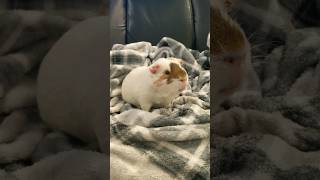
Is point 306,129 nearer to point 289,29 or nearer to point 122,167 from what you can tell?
point 289,29

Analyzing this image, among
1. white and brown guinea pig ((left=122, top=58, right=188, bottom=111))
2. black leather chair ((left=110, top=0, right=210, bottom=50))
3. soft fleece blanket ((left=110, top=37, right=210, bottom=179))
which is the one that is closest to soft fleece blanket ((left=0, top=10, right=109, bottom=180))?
soft fleece blanket ((left=110, top=37, right=210, bottom=179))

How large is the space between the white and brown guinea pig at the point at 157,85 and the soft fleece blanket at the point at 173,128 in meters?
0.03

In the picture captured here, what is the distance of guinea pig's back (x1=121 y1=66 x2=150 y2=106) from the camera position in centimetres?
121

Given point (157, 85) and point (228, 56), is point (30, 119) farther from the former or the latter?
point (157, 85)

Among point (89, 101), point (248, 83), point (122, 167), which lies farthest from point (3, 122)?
point (248, 83)

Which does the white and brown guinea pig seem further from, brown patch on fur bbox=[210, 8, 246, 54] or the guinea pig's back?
brown patch on fur bbox=[210, 8, 246, 54]

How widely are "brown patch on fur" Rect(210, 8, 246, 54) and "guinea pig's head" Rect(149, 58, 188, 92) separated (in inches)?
19.2

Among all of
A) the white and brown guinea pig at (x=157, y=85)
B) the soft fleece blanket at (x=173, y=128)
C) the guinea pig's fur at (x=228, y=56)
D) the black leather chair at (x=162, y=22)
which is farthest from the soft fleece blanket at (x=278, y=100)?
the black leather chair at (x=162, y=22)

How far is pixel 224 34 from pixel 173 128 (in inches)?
14.0

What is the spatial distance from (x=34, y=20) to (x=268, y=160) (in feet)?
1.64

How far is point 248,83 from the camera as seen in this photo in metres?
0.72

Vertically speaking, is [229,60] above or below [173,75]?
above

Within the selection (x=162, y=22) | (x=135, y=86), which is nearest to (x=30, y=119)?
(x=135, y=86)

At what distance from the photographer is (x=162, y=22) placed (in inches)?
60.1
